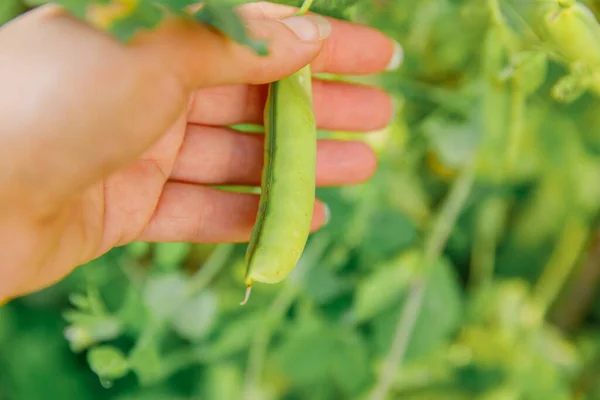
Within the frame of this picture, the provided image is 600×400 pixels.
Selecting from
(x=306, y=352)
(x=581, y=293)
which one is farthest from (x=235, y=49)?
(x=581, y=293)

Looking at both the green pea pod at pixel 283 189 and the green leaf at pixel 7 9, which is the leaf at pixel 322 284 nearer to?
the green pea pod at pixel 283 189

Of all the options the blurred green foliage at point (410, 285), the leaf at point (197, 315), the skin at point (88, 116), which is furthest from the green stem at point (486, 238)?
the skin at point (88, 116)

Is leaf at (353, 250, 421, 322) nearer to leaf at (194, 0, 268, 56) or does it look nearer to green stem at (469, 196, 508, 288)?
green stem at (469, 196, 508, 288)

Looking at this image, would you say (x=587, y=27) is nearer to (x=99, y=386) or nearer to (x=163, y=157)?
(x=163, y=157)

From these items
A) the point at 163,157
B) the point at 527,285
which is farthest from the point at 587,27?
the point at 527,285

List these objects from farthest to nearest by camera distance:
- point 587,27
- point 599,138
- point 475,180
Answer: point 475,180
point 599,138
point 587,27
